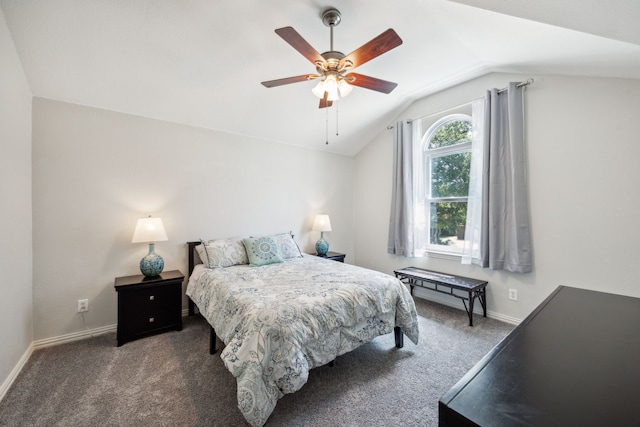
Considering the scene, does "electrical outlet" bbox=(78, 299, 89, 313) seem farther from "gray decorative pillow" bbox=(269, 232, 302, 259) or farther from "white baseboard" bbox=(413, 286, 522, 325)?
"white baseboard" bbox=(413, 286, 522, 325)

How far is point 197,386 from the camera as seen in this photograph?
188cm

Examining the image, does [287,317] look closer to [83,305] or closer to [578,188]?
[83,305]

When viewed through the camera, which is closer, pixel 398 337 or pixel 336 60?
pixel 336 60

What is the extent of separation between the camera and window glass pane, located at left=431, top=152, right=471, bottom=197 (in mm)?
3463

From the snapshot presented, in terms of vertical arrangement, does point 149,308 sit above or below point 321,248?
below

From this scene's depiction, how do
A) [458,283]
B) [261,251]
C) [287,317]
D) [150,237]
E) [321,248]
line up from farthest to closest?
[321,248] < [261,251] < [458,283] < [150,237] < [287,317]

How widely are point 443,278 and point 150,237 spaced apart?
11.1 ft

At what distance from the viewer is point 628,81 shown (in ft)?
7.38

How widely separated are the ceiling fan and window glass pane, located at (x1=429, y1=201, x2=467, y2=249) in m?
2.13

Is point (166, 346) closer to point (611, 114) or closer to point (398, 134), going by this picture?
point (398, 134)

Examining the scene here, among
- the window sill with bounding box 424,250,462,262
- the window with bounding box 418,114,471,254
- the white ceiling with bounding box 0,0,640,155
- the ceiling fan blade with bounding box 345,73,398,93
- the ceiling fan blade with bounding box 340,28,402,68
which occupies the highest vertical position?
the white ceiling with bounding box 0,0,640,155

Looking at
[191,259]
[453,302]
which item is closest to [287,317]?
[191,259]

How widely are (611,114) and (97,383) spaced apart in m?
4.85

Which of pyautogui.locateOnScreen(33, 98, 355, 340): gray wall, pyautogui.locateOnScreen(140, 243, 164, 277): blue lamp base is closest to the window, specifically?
pyautogui.locateOnScreen(33, 98, 355, 340): gray wall
